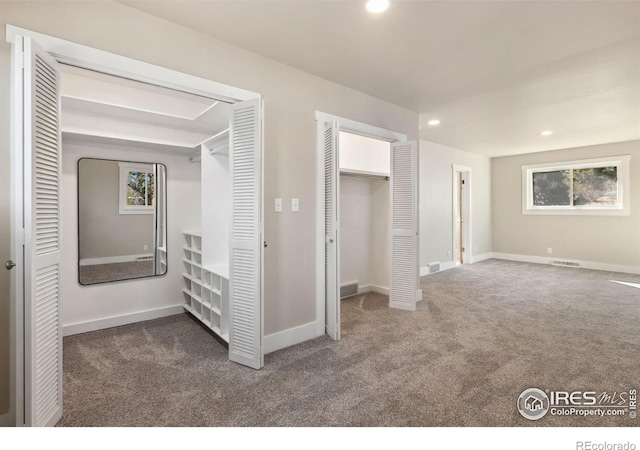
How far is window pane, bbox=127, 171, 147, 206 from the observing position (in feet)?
11.7

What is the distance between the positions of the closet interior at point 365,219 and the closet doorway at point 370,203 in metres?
0.01

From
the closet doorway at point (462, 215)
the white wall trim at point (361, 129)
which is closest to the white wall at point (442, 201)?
the closet doorway at point (462, 215)

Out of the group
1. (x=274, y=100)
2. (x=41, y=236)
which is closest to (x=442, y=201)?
(x=274, y=100)

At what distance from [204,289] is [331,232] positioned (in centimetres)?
150

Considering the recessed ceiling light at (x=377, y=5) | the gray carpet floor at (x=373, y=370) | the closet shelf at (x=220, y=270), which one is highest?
the recessed ceiling light at (x=377, y=5)

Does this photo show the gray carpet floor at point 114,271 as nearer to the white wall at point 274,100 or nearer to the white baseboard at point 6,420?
the white wall at point 274,100

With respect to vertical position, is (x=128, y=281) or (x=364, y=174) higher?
(x=364, y=174)

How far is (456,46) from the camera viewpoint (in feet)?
8.19

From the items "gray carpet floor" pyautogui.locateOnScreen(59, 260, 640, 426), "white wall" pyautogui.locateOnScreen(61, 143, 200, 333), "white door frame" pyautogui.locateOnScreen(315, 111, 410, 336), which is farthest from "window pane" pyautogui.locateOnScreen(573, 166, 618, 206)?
"white wall" pyautogui.locateOnScreen(61, 143, 200, 333)

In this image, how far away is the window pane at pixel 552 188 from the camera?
6734mm

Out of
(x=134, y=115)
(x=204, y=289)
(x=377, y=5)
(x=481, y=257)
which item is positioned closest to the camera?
(x=377, y=5)

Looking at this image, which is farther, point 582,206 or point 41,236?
point 582,206

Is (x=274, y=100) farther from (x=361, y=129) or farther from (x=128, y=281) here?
(x=128, y=281)

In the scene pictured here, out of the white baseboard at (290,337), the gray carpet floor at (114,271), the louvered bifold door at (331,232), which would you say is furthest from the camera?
the gray carpet floor at (114,271)
